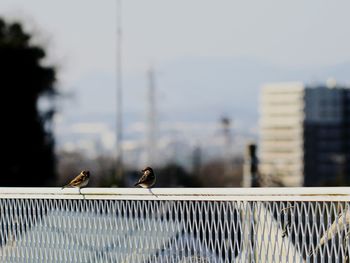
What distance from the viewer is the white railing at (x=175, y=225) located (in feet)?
33.3

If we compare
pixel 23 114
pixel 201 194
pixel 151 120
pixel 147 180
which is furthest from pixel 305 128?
pixel 201 194

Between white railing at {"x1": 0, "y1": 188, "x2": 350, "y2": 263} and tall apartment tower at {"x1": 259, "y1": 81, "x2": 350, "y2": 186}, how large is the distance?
13177cm

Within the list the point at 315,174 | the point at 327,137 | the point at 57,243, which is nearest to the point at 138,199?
the point at 57,243

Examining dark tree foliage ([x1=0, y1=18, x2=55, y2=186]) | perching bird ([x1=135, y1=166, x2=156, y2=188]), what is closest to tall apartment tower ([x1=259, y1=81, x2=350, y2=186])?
dark tree foliage ([x1=0, y1=18, x2=55, y2=186])

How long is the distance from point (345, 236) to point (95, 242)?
2670 millimetres

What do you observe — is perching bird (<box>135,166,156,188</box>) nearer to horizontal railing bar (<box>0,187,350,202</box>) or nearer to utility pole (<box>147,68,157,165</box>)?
horizontal railing bar (<box>0,187,350,202</box>)

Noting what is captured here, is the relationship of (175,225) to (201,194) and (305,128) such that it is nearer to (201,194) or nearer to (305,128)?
(201,194)

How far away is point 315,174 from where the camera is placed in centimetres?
14625

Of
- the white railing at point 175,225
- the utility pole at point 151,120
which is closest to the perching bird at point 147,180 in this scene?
the white railing at point 175,225

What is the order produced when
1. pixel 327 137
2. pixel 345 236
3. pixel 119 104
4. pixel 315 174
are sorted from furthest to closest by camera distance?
pixel 327 137 → pixel 315 174 → pixel 119 104 → pixel 345 236

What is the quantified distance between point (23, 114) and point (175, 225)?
43585 millimetres

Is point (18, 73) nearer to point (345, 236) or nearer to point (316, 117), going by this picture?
point (345, 236)

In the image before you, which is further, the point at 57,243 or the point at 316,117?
the point at 316,117

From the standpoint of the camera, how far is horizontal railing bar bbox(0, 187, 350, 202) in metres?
10.0
